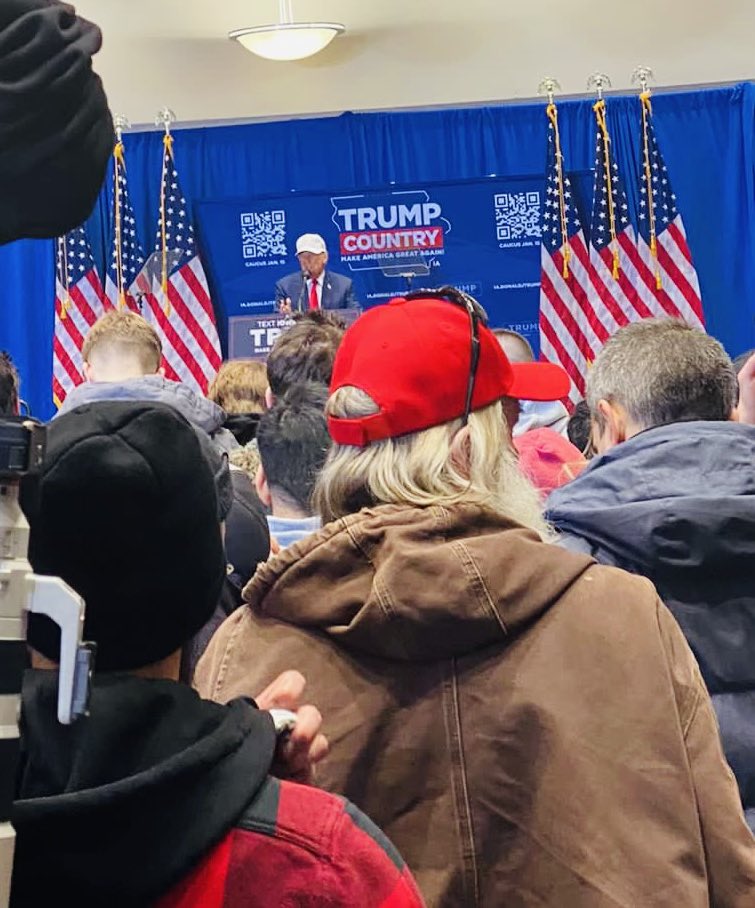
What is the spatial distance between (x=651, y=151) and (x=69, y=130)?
8.51 metres

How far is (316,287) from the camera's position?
890 centimetres

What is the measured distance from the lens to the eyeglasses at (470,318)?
185 cm

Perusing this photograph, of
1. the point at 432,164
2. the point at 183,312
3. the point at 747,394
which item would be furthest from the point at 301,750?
the point at 432,164

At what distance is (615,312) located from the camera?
29.3 ft

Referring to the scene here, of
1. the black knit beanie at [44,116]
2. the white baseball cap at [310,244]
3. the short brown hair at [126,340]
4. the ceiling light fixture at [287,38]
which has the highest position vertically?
the ceiling light fixture at [287,38]

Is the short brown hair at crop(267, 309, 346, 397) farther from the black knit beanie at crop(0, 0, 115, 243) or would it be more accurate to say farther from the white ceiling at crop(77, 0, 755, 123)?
the white ceiling at crop(77, 0, 755, 123)

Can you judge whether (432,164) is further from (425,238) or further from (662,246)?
(662,246)

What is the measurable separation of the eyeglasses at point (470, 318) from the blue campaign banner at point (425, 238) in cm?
695

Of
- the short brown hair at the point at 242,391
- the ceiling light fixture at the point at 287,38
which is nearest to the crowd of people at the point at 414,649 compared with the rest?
the short brown hair at the point at 242,391

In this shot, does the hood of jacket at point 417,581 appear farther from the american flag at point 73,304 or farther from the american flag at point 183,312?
the american flag at point 73,304

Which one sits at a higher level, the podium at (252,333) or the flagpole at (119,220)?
the flagpole at (119,220)

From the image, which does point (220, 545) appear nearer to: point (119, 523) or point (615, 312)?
point (119, 523)

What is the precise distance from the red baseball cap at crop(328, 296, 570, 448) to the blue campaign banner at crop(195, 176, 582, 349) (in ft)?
23.0

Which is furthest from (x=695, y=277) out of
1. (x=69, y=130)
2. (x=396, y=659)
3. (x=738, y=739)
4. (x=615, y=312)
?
(x=69, y=130)
